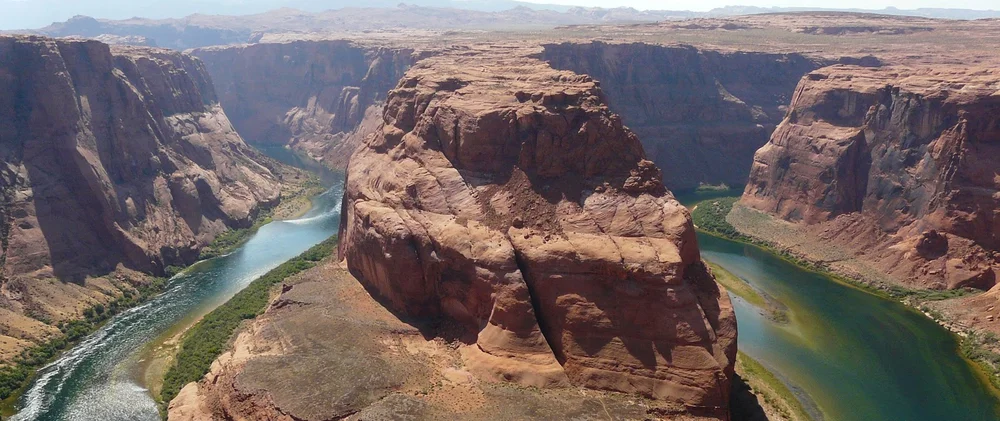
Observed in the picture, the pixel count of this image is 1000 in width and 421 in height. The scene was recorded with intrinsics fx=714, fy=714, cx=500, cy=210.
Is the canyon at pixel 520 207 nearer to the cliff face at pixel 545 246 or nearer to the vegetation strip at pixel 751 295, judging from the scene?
the cliff face at pixel 545 246

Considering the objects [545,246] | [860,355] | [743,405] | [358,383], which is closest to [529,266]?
[545,246]

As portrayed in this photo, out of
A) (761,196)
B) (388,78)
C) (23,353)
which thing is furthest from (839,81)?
(23,353)

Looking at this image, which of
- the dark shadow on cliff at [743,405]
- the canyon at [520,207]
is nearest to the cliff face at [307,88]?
the canyon at [520,207]

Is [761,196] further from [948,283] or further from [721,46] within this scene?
[721,46]

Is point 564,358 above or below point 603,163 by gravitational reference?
below

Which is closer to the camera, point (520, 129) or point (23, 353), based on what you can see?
point (520, 129)

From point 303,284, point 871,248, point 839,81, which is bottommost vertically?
point 871,248

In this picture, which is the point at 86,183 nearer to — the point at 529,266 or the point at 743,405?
the point at 529,266
